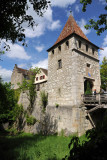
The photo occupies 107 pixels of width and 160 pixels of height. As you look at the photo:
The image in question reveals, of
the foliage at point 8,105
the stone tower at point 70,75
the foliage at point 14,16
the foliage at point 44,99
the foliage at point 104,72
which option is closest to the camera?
the foliage at point 14,16

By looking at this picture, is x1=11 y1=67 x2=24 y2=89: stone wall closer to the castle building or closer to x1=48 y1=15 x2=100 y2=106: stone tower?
the castle building

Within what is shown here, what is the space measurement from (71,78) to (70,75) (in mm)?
347

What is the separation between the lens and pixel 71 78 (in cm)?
1083

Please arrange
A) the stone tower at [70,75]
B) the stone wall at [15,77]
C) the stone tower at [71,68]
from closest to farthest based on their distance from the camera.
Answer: the stone tower at [70,75] → the stone tower at [71,68] → the stone wall at [15,77]

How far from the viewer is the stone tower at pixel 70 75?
1030 centimetres

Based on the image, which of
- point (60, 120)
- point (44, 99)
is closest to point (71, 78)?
point (60, 120)

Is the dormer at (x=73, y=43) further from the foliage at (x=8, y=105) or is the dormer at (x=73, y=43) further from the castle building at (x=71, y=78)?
the foliage at (x=8, y=105)

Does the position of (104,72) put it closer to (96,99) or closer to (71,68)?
(71,68)

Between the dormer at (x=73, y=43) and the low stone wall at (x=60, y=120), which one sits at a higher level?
the dormer at (x=73, y=43)

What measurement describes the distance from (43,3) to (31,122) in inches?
543

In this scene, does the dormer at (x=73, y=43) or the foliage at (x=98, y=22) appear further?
the dormer at (x=73, y=43)

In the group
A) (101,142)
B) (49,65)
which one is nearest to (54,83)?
(49,65)

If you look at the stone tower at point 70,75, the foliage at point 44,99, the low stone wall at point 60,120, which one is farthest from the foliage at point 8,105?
the stone tower at point 70,75


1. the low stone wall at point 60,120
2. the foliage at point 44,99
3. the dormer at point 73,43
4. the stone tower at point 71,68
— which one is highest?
the dormer at point 73,43
